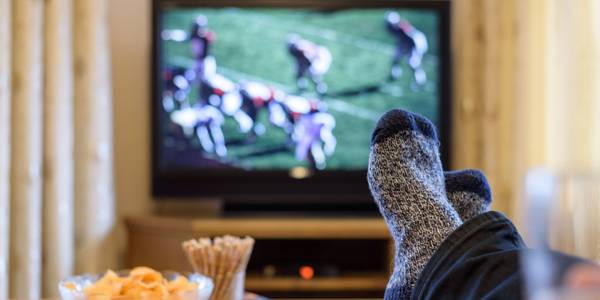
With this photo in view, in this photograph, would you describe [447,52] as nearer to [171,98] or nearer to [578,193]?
[171,98]

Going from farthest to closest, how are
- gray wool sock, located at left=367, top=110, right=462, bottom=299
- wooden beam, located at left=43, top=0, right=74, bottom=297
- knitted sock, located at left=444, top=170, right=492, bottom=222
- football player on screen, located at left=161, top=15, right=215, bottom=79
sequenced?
football player on screen, located at left=161, top=15, right=215, bottom=79, wooden beam, located at left=43, top=0, right=74, bottom=297, knitted sock, located at left=444, top=170, right=492, bottom=222, gray wool sock, located at left=367, top=110, right=462, bottom=299

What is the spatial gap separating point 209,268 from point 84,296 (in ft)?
0.83

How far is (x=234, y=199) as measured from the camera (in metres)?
2.54

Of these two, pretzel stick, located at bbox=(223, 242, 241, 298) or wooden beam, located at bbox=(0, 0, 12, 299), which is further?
wooden beam, located at bbox=(0, 0, 12, 299)

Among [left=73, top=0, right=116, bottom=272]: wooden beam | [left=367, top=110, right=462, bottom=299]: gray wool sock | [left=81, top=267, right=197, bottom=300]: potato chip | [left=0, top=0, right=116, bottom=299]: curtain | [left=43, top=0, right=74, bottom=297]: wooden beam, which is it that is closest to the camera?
[left=81, top=267, right=197, bottom=300]: potato chip

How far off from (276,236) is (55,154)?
0.74 meters

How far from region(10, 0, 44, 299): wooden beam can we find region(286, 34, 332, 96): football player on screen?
89cm

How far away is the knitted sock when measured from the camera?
1400 mm

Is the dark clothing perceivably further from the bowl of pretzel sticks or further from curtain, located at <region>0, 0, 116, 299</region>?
curtain, located at <region>0, 0, 116, 299</region>

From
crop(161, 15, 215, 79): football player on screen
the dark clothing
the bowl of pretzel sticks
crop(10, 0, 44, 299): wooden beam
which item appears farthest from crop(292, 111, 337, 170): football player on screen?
the dark clothing

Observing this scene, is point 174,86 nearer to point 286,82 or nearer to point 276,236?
point 286,82

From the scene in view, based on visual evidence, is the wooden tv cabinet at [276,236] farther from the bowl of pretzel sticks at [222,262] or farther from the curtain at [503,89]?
the bowl of pretzel sticks at [222,262]

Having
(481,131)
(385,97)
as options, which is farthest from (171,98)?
(481,131)

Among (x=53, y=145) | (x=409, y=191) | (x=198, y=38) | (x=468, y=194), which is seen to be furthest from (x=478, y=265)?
(x=198, y=38)
